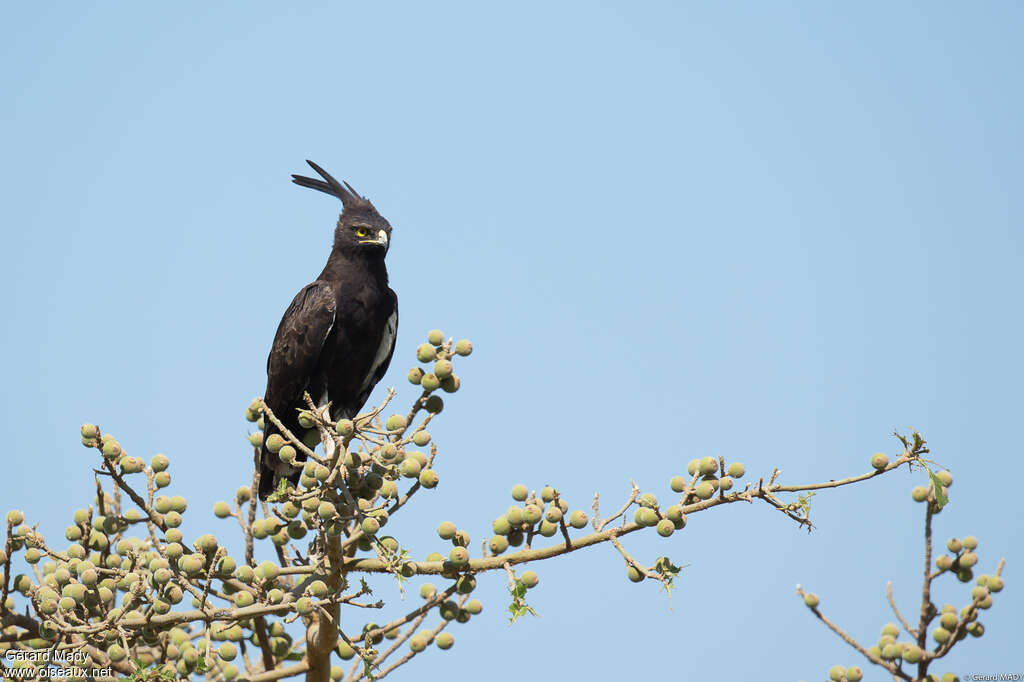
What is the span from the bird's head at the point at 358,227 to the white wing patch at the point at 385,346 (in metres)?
0.53

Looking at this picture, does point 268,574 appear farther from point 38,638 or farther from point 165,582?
point 38,638

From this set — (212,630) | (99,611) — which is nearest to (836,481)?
(212,630)

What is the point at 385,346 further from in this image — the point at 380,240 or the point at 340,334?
the point at 380,240

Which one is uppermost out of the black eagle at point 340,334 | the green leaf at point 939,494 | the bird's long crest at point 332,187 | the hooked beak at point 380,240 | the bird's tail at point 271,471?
the bird's long crest at point 332,187

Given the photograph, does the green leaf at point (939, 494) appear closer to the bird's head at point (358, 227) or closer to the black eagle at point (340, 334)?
the black eagle at point (340, 334)

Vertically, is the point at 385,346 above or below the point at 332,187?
below

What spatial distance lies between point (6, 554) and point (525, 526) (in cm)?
253

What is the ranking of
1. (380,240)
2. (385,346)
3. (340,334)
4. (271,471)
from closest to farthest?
(271,471) → (340,334) → (380,240) → (385,346)

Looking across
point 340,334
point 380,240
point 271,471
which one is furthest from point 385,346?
point 271,471

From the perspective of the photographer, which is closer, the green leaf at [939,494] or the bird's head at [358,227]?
the green leaf at [939,494]

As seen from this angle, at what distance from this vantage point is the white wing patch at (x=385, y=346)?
801 centimetres

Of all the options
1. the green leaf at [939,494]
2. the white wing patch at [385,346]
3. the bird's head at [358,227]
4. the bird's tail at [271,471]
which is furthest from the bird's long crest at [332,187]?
the green leaf at [939,494]

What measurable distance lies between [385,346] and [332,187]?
1596mm

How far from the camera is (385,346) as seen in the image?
26.3 feet
